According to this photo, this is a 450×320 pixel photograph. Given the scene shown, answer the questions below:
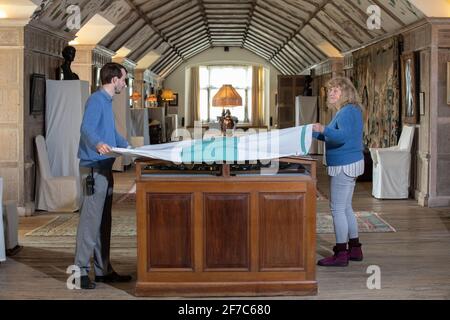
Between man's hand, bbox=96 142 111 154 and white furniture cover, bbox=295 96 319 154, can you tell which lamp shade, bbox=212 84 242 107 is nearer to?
man's hand, bbox=96 142 111 154

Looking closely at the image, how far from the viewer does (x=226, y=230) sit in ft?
16.4

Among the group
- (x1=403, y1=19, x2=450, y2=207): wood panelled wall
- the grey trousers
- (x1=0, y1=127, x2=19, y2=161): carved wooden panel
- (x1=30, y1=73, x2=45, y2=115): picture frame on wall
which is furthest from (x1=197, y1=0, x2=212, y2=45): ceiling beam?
the grey trousers

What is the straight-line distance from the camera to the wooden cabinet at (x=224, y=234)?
4.96 m

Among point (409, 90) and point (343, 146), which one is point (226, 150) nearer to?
point (343, 146)

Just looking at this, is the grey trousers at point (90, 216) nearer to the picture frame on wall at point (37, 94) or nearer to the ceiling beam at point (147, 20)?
the picture frame on wall at point (37, 94)

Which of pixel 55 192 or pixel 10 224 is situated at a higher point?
pixel 55 192

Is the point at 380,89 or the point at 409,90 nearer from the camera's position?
the point at 409,90

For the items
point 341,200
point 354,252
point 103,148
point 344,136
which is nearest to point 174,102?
point 354,252

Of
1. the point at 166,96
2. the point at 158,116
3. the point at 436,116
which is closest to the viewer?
the point at 436,116

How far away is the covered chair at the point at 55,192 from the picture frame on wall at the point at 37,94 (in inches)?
16.1

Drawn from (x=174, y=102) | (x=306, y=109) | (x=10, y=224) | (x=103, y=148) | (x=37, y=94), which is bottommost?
(x=10, y=224)

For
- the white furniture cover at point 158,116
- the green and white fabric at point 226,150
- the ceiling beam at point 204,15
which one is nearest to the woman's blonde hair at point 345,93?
the green and white fabric at point 226,150

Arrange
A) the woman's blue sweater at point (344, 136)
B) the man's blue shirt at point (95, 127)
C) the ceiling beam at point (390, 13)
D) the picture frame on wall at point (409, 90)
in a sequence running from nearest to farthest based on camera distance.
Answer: the man's blue shirt at point (95, 127), the woman's blue sweater at point (344, 136), the picture frame on wall at point (409, 90), the ceiling beam at point (390, 13)

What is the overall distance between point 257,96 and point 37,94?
17545mm
